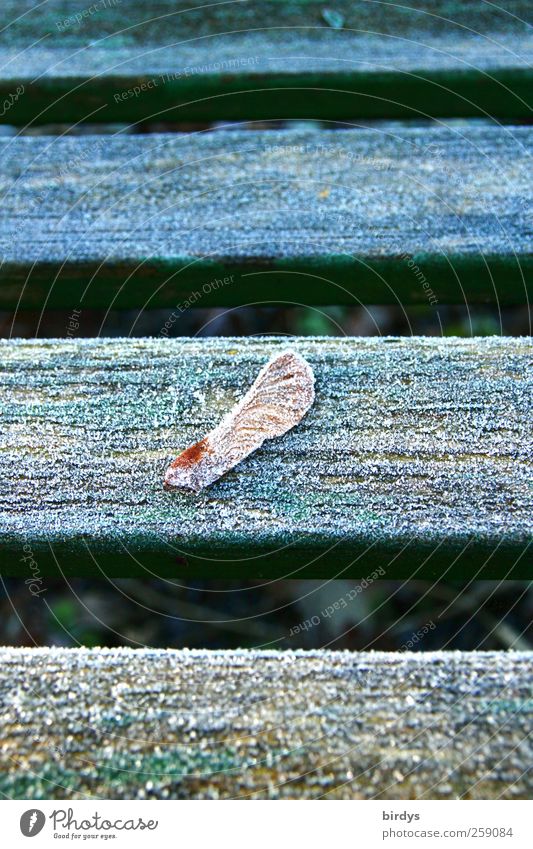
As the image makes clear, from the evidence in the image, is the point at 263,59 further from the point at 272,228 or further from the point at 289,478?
the point at 289,478

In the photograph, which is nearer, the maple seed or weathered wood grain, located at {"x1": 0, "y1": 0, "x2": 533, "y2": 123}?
the maple seed

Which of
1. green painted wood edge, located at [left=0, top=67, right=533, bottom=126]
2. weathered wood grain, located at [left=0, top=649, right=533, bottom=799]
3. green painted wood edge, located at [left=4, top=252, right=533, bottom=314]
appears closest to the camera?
weathered wood grain, located at [left=0, top=649, right=533, bottom=799]

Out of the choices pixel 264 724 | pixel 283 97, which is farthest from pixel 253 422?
pixel 283 97

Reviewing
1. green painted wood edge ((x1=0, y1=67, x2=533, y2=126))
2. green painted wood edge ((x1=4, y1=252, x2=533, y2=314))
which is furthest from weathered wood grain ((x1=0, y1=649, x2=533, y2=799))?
green painted wood edge ((x1=0, y1=67, x2=533, y2=126))

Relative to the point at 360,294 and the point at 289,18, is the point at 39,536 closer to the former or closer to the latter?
the point at 360,294

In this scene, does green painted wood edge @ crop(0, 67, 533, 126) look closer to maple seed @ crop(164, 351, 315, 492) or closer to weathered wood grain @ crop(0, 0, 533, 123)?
weathered wood grain @ crop(0, 0, 533, 123)
